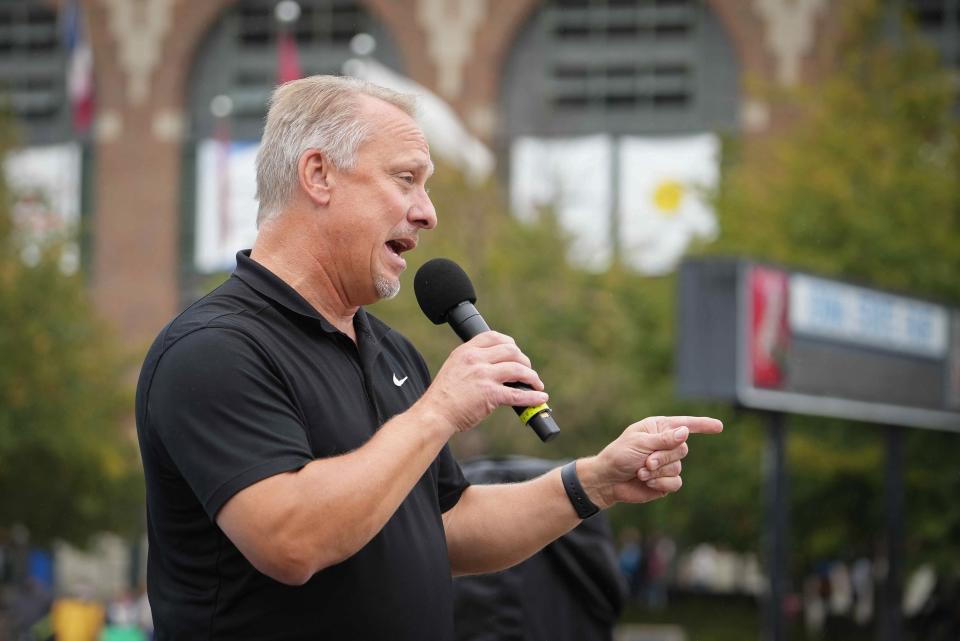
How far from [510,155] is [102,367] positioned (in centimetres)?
1567

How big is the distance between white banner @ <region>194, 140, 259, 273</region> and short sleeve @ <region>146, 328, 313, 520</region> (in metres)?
29.7

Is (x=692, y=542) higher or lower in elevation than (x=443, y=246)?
lower

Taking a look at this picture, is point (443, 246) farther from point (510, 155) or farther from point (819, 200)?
point (510, 155)

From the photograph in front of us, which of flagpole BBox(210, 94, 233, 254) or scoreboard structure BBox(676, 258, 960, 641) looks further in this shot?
flagpole BBox(210, 94, 233, 254)

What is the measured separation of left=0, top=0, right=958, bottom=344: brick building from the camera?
136 ft

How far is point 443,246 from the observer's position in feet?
87.9

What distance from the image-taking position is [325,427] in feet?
9.85

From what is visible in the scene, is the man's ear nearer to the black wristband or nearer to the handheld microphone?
the handheld microphone

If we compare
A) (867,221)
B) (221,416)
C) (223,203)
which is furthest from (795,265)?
(223,203)

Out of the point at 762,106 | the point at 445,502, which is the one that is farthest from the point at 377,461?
the point at 762,106

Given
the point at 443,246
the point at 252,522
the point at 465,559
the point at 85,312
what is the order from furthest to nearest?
1. the point at 85,312
2. the point at 443,246
3. the point at 465,559
4. the point at 252,522

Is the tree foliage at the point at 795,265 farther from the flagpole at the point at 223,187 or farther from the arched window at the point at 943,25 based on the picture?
the arched window at the point at 943,25

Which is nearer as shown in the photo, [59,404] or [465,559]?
[465,559]

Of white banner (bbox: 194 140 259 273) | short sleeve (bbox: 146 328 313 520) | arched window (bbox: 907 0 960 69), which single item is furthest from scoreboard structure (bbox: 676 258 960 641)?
arched window (bbox: 907 0 960 69)
